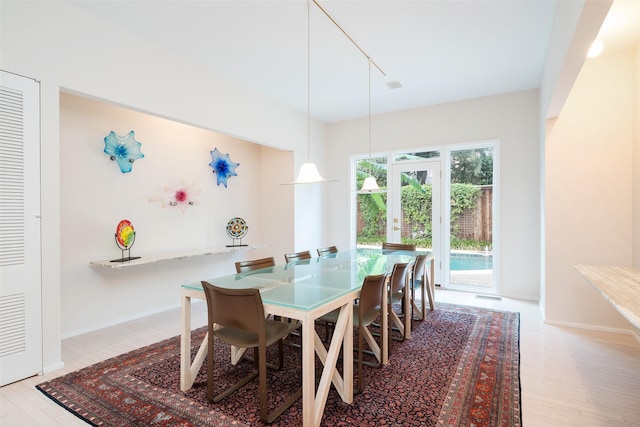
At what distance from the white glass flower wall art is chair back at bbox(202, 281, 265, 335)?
8.39 feet

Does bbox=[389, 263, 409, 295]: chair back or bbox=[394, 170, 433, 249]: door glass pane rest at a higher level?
bbox=[394, 170, 433, 249]: door glass pane

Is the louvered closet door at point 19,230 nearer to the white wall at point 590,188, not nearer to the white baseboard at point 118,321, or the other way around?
the white baseboard at point 118,321

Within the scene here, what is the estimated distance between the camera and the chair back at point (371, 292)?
2268 millimetres

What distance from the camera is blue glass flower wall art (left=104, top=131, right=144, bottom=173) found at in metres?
3.60

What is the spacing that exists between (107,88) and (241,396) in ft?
9.16

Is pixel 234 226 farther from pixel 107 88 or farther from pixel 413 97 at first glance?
pixel 413 97

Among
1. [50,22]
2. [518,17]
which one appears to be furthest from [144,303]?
[518,17]

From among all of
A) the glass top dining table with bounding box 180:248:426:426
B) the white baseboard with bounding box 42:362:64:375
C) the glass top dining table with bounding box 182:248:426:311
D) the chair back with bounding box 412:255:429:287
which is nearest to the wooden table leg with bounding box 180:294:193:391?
the glass top dining table with bounding box 180:248:426:426

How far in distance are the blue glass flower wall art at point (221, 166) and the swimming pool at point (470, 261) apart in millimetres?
3755

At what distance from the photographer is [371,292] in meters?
2.37

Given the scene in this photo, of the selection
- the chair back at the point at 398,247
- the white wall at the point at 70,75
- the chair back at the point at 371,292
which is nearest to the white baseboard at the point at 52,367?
the white wall at the point at 70,75

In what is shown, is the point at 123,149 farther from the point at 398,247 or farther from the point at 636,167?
the point at 636,167

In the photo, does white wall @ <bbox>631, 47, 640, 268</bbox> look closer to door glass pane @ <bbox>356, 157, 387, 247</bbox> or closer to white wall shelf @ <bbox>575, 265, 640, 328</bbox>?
white wall shelf @ <bbox>575, 265, 640, 328</bbox>

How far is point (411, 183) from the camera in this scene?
18.3 ft
